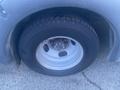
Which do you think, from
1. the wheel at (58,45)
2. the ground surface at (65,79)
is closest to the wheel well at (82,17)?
the wheel at (58,45)

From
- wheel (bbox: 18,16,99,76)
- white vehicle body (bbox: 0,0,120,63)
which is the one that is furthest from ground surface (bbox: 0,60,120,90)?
white vehicle body (bbox: 0,0,120,63)

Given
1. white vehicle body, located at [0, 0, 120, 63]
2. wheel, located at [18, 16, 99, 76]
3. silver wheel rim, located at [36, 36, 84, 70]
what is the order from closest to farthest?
white vehicle body, located at [0, 0, 120, 63]
wheel, located at [18, 16, 99, 76]
silver wheel rim, located at [36, 36, 84, 70]

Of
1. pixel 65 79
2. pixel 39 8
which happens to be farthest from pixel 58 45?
pixel 39 8

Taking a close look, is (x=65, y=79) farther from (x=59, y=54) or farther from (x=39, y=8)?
(x=39, y=8)

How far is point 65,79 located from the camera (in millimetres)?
3139

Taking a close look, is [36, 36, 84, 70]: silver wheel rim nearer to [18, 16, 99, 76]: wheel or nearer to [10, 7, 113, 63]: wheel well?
[18, 16, 99, 76]: wheel

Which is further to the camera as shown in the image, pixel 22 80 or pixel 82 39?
pixel 22 80

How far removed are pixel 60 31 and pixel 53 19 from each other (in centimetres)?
13

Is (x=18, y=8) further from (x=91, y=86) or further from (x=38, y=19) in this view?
(x=91, y=86)

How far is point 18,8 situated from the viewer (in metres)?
2.53

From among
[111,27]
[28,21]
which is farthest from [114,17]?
[28,21]

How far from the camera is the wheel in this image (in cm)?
267

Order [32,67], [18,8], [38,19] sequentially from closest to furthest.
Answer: [18,8]
[38,19]
[32,67]

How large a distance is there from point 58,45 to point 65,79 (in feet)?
1.30
